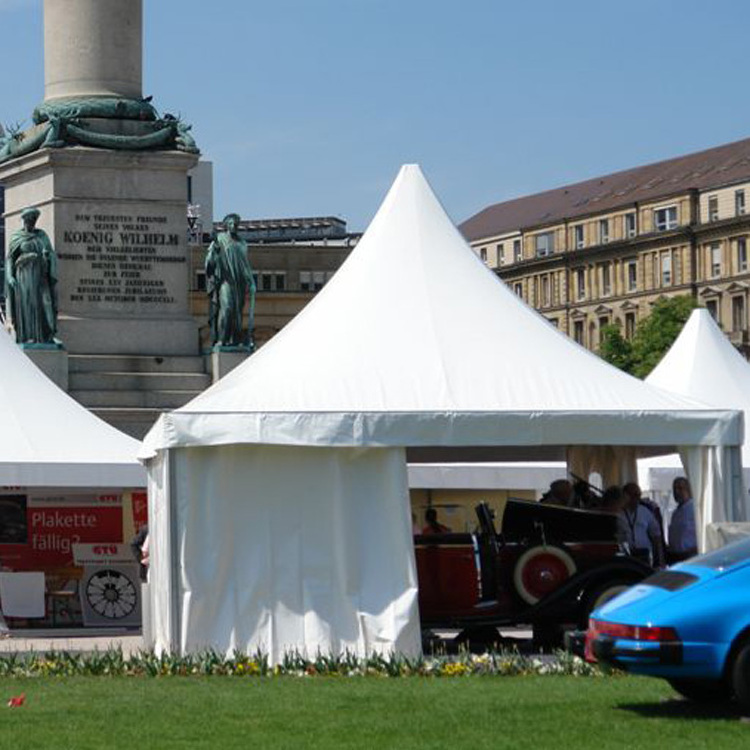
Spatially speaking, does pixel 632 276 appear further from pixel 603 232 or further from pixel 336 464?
pixel 336 464

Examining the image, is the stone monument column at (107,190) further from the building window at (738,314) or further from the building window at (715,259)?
the building window at (715,259)

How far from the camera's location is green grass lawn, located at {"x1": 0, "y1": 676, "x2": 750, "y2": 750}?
16.5 m

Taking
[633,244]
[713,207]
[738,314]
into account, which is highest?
[713,207]

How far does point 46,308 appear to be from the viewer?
4050cm

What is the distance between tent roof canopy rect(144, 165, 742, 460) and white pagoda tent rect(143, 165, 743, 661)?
0.02 meters

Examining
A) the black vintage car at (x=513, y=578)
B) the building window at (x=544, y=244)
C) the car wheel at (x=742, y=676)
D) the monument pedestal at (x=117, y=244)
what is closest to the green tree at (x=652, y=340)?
the building window at (x=544, y=244)

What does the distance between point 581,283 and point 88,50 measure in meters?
107

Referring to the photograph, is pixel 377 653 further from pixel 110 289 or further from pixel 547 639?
pixel 110 289

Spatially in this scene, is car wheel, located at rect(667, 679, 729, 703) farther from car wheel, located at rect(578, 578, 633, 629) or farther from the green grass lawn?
car wheel, located at rect(578, 578, 633, 629)

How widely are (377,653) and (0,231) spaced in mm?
169861

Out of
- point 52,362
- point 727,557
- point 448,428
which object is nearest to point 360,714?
point 727,557

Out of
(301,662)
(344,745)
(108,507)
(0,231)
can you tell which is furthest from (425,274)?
(0,231)

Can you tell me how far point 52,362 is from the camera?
40438 millimetres

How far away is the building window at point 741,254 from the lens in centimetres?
13475
